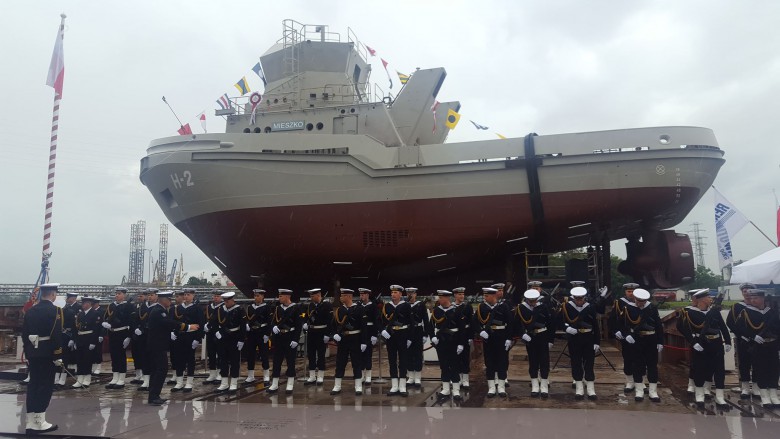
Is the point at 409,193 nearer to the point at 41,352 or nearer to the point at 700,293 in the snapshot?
the point at 700,293

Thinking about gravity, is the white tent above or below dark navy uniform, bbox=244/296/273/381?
above

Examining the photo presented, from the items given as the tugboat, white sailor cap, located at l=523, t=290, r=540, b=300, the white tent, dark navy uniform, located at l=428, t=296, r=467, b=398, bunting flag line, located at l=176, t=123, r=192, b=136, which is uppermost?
bunting flag line, located at l=176, t=123, r=192, b=136

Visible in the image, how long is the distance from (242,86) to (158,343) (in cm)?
1162

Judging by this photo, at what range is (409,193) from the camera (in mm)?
13562

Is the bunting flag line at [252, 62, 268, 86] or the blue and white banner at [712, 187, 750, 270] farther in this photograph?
the bunting flag line at [252, 62, 268, 86]

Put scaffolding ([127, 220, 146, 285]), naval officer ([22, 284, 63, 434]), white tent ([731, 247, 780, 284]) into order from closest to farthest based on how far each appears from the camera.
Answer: naval officer ([22, 284, 63, 434]) < white tent ([731, 247, 780, 284]) < scaffolding ([127, 220, 146, 285])

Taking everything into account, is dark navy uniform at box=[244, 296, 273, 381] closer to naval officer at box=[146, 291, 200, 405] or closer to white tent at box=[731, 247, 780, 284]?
naval officer at box=[146, 291, 200, 405]

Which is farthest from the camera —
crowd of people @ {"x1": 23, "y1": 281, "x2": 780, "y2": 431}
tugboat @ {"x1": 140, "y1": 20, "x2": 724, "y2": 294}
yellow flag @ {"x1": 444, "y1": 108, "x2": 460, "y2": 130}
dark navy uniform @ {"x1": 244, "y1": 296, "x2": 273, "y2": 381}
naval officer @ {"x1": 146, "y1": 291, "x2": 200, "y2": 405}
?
yellow flag @ {"x1": 444, "y1": 108, "x2": 460, "y2": 130}

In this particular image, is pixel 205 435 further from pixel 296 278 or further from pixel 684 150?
pixel 684 150

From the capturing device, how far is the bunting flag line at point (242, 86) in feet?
56.5

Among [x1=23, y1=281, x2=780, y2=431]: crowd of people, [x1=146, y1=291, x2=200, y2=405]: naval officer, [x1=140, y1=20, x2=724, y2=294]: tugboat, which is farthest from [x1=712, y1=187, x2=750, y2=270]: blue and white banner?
[x1=146, y1=291, x2=200, y2=405]: naval officer

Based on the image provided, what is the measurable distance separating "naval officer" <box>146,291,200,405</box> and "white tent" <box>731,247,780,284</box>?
904cm

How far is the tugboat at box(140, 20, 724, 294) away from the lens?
12922mm

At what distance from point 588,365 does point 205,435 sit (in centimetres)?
503
